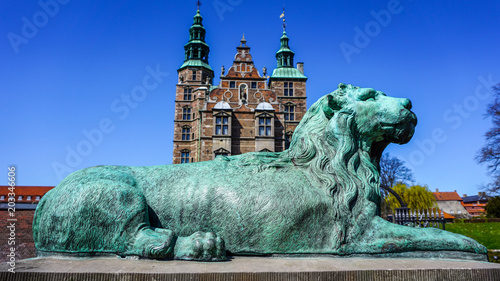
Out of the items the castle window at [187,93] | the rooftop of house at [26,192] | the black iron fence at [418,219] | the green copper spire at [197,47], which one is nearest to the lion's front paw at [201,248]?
the black iron fence at [418,219]

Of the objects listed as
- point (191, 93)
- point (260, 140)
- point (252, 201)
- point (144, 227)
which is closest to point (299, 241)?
point (252, 201)

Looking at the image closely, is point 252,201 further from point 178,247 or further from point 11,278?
point 11,278

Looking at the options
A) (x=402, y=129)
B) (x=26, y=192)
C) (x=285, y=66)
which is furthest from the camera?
(x=26, y=192)

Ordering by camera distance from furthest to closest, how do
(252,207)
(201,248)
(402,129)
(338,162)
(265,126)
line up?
Result: (265,126)
(402,129)
(338,162)
(252,207)
(201,248)

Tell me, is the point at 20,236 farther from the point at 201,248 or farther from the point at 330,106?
the point at 330,106

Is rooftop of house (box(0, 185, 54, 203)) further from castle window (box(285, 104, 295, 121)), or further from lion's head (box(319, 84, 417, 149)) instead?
lion's head (box(319, 84, 417, 149))

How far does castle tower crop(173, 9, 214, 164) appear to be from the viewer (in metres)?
34.7

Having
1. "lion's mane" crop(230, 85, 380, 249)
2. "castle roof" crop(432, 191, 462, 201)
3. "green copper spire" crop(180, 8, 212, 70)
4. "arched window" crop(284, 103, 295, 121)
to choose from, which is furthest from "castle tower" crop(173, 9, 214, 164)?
"castle roof" crop(432, 191, 462, 201)

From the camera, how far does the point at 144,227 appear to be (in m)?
2.74

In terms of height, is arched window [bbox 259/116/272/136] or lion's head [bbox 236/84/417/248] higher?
arched window [bbox 259/116/272/136]

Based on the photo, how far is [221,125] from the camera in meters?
30.5

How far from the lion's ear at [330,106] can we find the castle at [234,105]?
2440cm

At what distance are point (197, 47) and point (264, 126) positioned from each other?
15.4m

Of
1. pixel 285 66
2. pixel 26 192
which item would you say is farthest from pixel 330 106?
pixel 26 192
